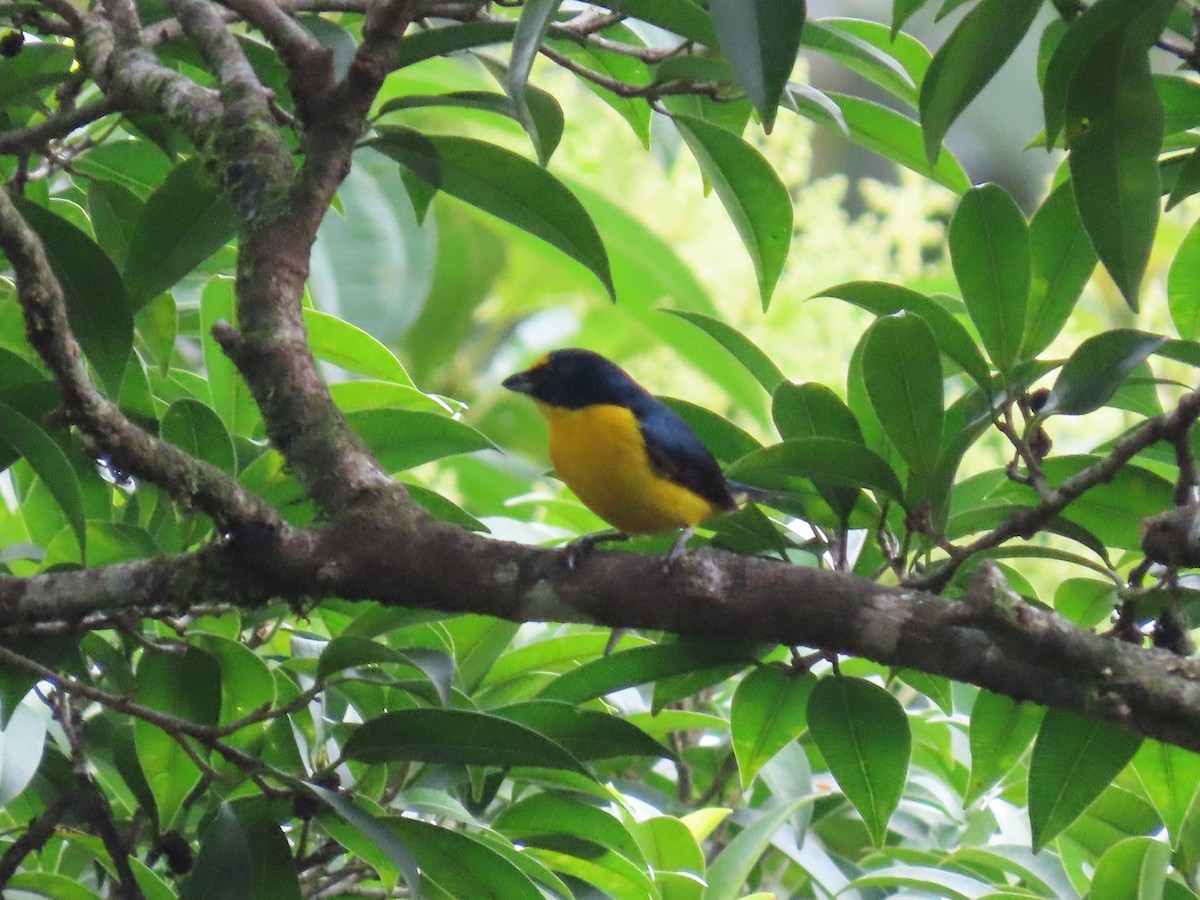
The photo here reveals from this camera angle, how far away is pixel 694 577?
1.55 m

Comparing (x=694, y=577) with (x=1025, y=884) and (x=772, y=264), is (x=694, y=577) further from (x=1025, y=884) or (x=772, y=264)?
(x=1025, y=884)

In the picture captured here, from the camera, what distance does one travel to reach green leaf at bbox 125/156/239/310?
205 cm

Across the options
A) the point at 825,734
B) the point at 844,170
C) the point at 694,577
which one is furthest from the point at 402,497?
the point at 844,170

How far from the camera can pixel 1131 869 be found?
2.04 m

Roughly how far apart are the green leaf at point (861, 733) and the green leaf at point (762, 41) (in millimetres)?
904

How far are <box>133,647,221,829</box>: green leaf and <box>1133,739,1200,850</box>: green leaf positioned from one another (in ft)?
4.77

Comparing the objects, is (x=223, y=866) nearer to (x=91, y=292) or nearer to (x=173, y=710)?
(x=173, y=710)

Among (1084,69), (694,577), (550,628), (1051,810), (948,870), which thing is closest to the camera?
(694,577)

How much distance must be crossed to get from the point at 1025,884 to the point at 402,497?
1.60 metres

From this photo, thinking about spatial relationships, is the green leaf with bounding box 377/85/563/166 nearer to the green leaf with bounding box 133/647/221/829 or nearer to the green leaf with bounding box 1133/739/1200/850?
the green leaf with bounding box 133/647/221/829

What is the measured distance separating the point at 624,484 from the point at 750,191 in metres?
0.84

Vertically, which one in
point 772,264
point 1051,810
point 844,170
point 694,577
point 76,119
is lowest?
point 1051,810

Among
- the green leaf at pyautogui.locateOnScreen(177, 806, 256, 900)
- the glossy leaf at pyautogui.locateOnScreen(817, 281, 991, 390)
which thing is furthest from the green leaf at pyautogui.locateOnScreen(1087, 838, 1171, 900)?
the green leaf at pyautogui.locateOnScreen(177, 806, 256, 900)

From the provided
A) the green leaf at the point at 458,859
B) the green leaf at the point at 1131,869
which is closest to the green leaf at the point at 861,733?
the green leaf at the point at 1131,869
